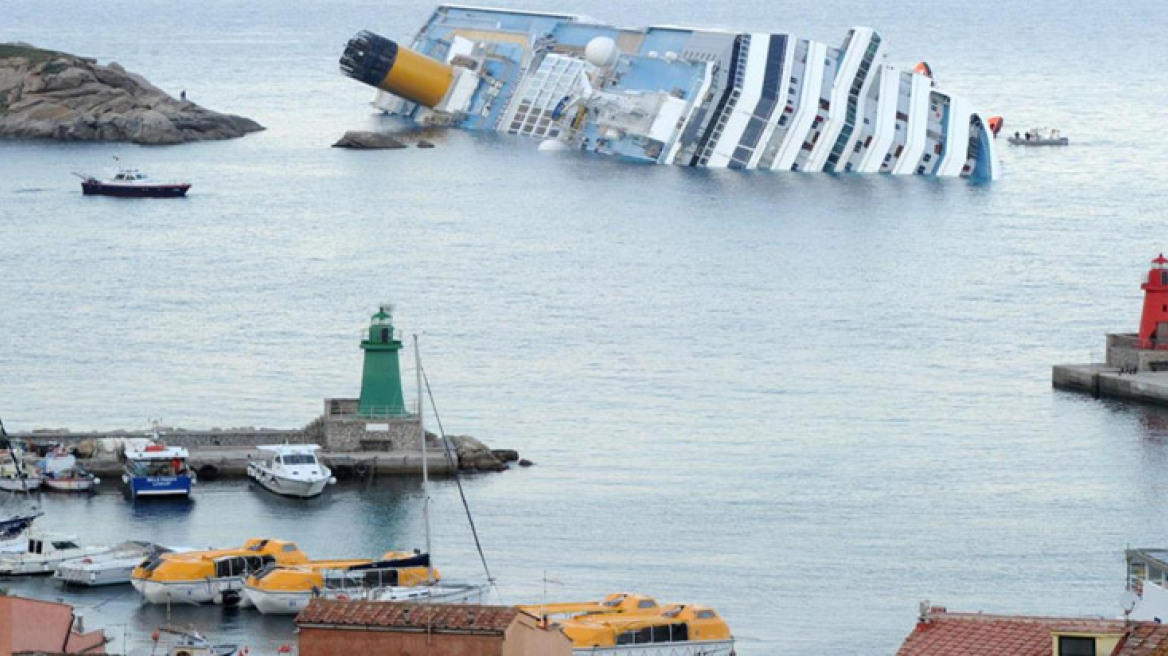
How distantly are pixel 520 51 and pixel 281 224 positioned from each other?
81.2 feet

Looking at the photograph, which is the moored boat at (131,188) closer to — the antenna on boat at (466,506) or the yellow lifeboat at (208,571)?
the antenna on boat at (466,506)

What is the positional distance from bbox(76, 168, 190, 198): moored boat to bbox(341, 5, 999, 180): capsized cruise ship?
53.0 feet

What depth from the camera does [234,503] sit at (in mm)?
54781

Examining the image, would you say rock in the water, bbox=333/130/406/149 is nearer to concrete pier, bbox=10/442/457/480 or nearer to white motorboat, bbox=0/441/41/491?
concrete pier, bbox=10/442/457/480

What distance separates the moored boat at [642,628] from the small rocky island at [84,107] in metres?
91.6

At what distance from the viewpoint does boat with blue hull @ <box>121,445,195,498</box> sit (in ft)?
180

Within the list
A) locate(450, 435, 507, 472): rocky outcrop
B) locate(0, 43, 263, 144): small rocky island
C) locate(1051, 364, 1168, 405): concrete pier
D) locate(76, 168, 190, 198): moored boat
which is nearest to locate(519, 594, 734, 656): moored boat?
locate(450, 435, 507, 472): rocky outcrop

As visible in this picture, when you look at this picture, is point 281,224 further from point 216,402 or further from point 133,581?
point 133,581

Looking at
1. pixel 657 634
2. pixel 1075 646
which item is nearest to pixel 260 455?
pixel 657 634

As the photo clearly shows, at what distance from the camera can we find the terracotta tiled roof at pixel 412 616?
23.4 m

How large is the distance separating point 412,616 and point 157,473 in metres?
32.1

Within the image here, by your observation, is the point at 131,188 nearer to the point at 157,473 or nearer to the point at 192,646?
the point at 157,473

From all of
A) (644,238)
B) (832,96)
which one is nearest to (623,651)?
(644,238)

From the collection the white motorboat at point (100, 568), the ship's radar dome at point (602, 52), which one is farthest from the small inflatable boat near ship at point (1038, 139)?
the white motorboat at point (100, 568)
